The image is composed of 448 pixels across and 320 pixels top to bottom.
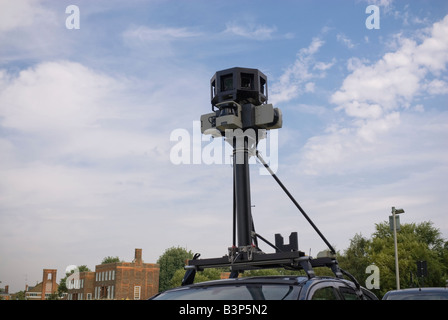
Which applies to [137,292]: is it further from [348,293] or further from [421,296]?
[348,293]

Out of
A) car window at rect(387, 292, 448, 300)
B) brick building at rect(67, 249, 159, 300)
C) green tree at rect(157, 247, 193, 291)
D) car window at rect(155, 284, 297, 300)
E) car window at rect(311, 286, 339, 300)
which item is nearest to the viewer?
car window at rect(155, 284, 297, 300)

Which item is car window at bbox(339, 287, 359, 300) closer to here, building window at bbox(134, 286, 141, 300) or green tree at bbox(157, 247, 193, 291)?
building window at bbox(134, 286, 141, 300)

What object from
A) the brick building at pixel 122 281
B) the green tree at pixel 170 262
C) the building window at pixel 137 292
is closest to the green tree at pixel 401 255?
the brick building at pixel 122 281

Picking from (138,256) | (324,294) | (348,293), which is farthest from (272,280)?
(138,256)

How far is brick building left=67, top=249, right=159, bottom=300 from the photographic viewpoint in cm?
8831

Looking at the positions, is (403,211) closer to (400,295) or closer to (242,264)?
(400,295)

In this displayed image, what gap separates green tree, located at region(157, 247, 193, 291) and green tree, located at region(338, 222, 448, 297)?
5329cm

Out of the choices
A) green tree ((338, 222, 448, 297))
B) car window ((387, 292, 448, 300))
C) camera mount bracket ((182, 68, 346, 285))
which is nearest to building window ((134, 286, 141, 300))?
green tree ((338, 222, 448, 297))

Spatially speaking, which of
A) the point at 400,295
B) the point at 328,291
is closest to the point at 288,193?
the point at 400,295

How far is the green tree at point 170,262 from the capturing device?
104 meters

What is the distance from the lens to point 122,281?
290 feet

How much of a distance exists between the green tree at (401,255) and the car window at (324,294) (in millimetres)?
42942
